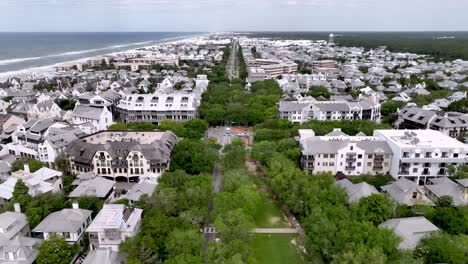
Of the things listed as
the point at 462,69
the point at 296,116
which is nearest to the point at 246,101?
the point at 296,116

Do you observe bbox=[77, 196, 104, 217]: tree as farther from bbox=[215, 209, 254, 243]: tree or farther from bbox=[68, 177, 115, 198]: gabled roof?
bbox=[215, 209, 254, 243]: tree

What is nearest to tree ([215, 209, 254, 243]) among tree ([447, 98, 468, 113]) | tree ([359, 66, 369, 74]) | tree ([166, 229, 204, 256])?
tree ([166, 229, 204, 256])

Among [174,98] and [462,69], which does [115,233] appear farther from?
[462,69]

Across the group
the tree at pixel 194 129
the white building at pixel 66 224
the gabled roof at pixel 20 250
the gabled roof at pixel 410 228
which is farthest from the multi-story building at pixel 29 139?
the gabled roof at pixel 410 228

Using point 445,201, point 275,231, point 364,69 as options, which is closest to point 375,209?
point 445,201

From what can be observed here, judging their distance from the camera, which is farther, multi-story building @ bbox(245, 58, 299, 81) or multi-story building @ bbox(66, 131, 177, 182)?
multi-story building @ bbox(245, 58, 299, 81)

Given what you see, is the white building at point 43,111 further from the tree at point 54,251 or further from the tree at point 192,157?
the tree at point 54,251
